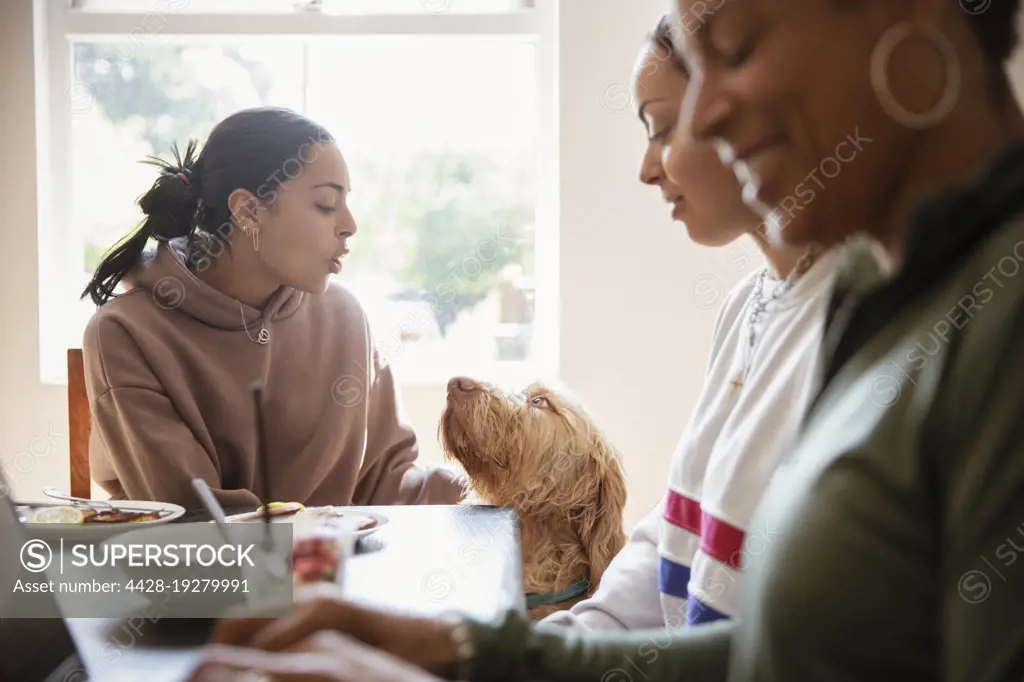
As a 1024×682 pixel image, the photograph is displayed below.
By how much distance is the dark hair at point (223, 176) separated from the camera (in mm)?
1737

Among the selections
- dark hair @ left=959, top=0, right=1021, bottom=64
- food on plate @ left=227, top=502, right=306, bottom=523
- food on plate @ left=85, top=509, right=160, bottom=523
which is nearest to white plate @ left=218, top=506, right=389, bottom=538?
food on plate @ left=227, top=502, right=306, bottom=523

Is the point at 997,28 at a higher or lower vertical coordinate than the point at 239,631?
higher

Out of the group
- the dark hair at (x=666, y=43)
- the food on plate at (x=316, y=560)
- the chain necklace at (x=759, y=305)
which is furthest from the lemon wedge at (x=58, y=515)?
the dark hair at (x=666, y=43)

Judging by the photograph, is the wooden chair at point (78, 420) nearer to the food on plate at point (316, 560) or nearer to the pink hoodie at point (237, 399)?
the pink hoodie at point (237, 399)

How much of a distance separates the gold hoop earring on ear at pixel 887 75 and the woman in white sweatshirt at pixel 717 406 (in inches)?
14.5

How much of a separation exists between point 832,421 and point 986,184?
0.12 meters

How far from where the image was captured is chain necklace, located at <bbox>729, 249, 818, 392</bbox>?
2.96ft

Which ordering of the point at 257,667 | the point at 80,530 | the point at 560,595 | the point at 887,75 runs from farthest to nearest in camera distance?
the point at 560,595, the point at 80,530, the point at 257,667, the point at 887,75

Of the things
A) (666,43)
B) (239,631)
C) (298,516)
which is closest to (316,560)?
(239,631)

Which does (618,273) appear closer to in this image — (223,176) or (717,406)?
(223,176)

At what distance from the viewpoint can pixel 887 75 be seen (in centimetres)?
37

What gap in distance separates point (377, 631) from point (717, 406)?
0.54 m

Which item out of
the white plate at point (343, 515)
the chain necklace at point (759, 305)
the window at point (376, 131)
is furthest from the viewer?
the window at point (376, 131)

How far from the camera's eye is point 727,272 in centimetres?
286
